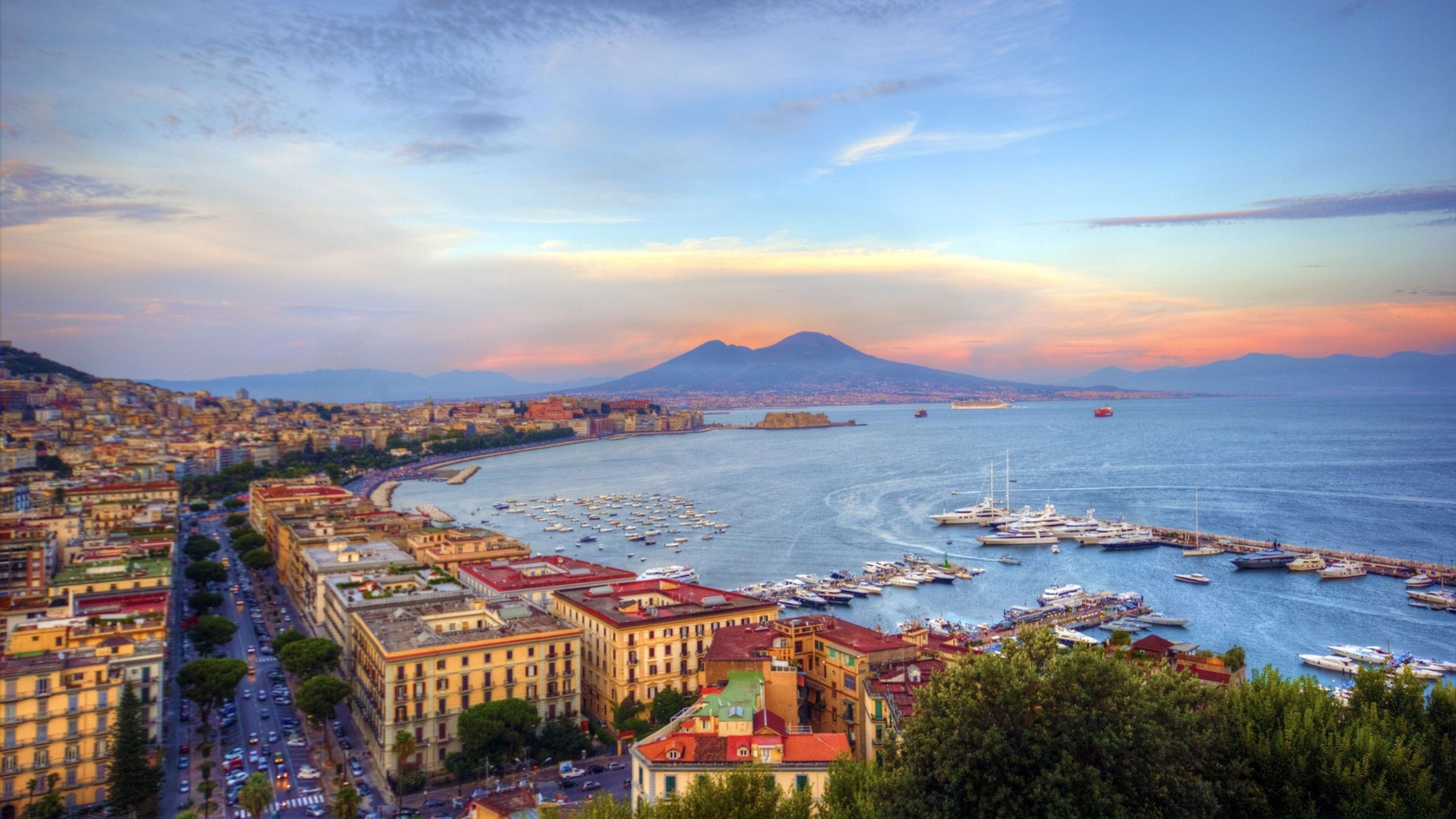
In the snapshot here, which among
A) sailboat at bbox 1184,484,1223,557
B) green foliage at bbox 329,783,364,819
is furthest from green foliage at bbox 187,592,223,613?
sailboat at bbox 1184,484,1223,557

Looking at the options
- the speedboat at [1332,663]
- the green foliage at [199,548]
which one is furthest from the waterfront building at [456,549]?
the speedboat at [1332,663]

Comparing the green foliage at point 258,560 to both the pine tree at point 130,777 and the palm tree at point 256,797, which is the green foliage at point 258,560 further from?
the palm tree at point 256,797

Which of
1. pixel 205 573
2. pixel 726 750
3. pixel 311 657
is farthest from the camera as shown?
pixel 205 573

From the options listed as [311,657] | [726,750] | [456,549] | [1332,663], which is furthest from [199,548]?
[1332,663]

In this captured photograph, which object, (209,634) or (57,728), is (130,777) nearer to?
(57,728)

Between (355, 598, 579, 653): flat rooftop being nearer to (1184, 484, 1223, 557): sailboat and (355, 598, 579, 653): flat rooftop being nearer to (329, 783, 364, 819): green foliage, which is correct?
(329, 783, 364, 819): green foliage

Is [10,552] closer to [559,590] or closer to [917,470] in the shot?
[559,590]
